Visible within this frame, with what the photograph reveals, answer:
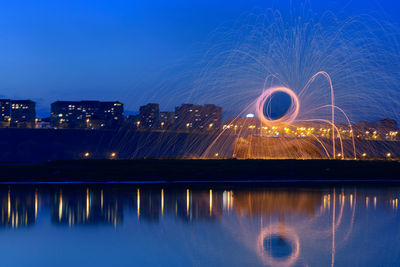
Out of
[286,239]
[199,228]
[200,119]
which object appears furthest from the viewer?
A: [200,119]

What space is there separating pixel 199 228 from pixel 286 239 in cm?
250

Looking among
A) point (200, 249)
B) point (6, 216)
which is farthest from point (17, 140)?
point (200, 249)

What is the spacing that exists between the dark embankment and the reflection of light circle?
1242 cm

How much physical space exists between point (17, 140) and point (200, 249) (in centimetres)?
5958

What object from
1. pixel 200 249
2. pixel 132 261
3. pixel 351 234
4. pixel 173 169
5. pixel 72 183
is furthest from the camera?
pixel 173 169

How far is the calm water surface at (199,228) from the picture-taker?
321 inches

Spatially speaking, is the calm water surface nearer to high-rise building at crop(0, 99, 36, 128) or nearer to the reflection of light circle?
the reflection of light circle

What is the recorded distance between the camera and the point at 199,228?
1084 centimetres

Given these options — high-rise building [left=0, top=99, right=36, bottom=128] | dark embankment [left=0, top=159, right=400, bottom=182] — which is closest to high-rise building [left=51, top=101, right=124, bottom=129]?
high-rise building [left=0, top=99, right=36, bottom=128]

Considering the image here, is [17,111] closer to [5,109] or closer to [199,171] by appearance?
[5,109]

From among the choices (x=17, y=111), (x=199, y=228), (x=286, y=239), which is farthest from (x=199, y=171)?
(x=17, y=111)

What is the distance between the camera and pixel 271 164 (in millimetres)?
26828

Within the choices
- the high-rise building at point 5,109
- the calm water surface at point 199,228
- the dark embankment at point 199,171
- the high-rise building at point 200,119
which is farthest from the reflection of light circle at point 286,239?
the high-rise building at point 5,109

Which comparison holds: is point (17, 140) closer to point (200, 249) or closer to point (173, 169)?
point (173, 169)
